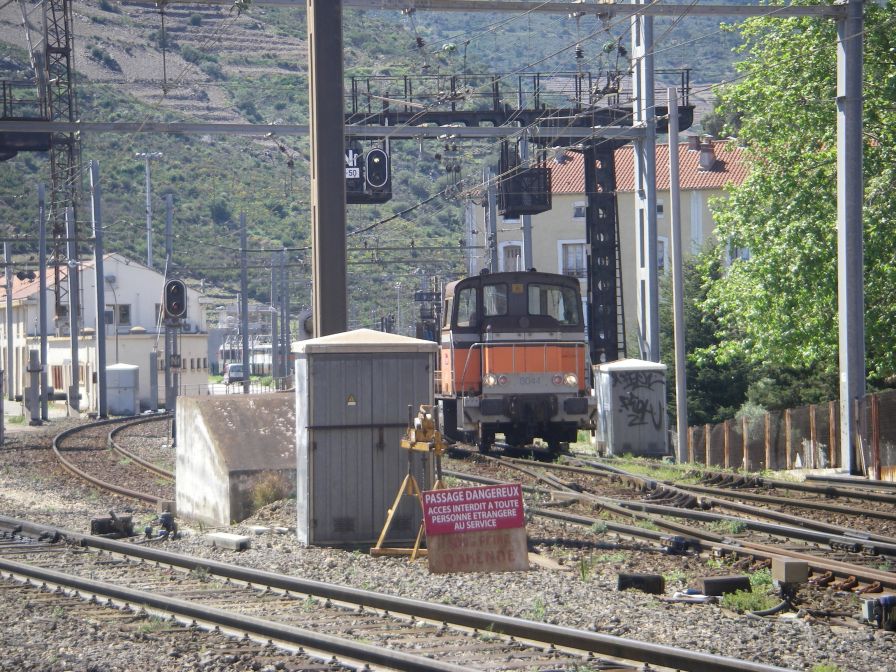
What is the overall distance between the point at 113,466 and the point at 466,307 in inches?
298

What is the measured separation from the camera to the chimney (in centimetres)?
6322

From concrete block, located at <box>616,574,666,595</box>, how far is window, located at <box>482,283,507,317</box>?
494 inches

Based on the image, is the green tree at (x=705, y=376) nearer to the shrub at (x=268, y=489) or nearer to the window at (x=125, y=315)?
the shrub at (x=268, y=489)

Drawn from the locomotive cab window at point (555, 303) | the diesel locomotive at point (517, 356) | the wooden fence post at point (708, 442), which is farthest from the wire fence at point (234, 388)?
the wooden fence post at point (708, 442)

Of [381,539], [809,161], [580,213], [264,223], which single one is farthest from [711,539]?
[264,223]

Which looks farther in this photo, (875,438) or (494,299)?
(494,299)

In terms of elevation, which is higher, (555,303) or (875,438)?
(555,303)

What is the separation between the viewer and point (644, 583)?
875cm

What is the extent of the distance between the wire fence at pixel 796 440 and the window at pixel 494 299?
656 centimetres

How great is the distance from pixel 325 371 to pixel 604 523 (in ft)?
11.0

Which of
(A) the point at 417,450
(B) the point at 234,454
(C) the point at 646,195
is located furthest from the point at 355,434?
(C) the point at 646,195

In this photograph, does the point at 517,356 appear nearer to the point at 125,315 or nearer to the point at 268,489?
the point at 268,489

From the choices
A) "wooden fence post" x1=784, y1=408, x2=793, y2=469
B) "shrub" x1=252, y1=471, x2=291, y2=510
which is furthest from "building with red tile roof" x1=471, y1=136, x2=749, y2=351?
"shrub" x1=252, y1=471, x2=291, y2=510

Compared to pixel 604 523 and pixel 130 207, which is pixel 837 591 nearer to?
pixel 604 523
